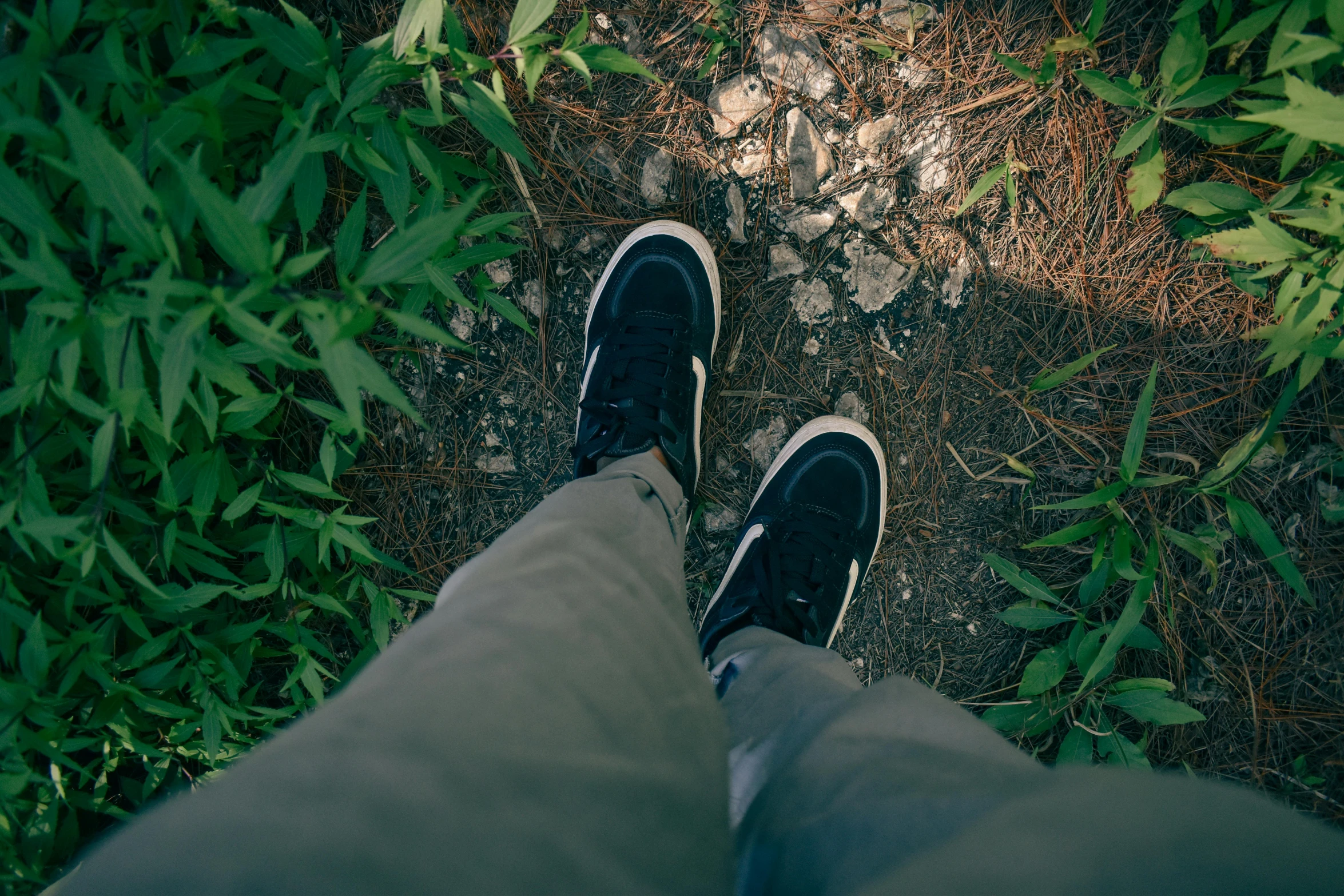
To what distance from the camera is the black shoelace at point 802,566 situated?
1406 millimetres

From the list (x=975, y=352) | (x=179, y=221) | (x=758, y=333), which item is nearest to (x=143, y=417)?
(x=179, y=221)

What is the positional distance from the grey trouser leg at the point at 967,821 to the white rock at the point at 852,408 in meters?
0.77

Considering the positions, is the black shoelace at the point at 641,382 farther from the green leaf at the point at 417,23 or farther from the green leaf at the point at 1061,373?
the green leaf at the point at 1061,373

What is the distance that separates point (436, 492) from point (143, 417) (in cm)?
67

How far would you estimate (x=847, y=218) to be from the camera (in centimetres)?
136

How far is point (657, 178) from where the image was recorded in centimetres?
138

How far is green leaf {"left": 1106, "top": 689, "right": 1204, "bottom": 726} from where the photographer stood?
4.24ft

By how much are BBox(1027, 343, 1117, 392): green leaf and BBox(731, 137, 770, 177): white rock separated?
81 centimetres

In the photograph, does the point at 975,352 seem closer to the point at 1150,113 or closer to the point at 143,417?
the point at 1150,113

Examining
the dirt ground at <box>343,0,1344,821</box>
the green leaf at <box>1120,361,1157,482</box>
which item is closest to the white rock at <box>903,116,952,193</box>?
the dirt ground at <box>343,0,1344,821</box>

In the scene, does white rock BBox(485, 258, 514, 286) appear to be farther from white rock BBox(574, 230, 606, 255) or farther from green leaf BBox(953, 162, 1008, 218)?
green leaf BBox(953, 162, 1008, 218)

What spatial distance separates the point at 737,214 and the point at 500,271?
59 cm

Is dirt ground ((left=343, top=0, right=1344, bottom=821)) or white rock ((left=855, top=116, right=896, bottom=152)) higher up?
white rock ((left=855, top=116, right=896, bottom=152))

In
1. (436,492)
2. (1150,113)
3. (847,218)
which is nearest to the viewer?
(1150,113)
